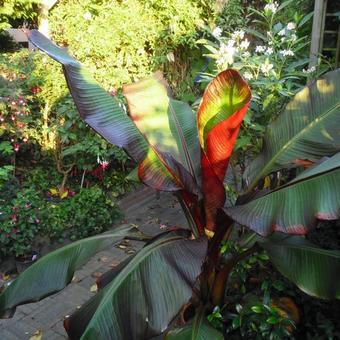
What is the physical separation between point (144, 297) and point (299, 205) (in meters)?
0.79

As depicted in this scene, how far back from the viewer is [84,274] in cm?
377

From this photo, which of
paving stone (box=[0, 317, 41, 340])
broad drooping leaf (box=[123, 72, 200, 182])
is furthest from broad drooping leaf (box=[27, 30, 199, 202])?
paving stone (box=[0, 317, 41, 340])

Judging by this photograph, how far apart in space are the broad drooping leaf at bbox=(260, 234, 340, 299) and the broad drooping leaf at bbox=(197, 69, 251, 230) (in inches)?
15.9

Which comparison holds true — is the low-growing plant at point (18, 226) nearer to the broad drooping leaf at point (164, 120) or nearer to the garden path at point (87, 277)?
the garden path at point (87, 277)

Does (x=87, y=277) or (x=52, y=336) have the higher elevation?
(x=87, y=277)

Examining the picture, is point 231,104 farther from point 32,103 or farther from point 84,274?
point 32,103

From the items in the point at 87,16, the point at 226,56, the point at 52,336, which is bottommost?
the point at 52,336

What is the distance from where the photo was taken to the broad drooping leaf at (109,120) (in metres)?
2.23

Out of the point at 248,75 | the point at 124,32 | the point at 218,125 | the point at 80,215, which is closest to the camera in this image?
the point at 218,125

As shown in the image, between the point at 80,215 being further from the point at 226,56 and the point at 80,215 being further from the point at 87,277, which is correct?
the point at 226,56

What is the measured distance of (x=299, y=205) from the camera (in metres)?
1.81

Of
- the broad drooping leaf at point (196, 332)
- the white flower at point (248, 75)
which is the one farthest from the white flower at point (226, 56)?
the broad drooping leaf at point (196, 332)

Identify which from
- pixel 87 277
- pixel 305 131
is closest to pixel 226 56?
pixel 305 131

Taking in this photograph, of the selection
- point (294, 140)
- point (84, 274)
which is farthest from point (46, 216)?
point (294, 140)
